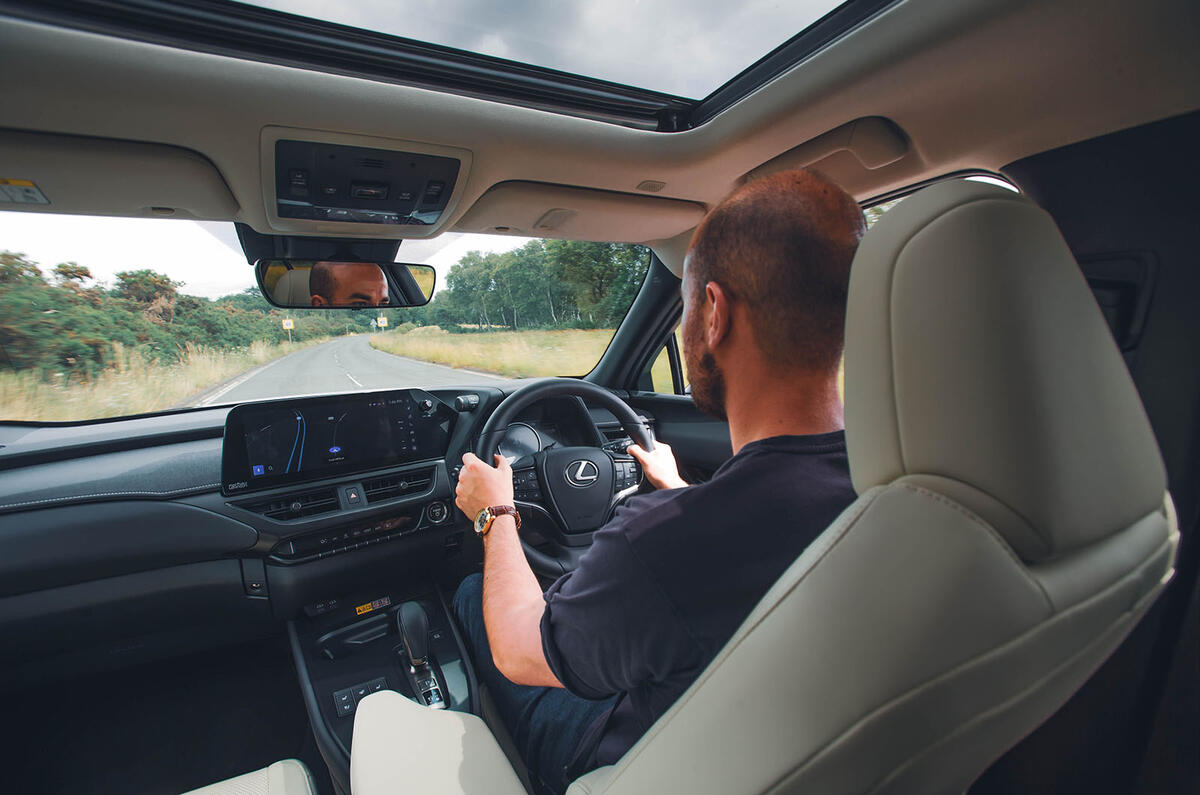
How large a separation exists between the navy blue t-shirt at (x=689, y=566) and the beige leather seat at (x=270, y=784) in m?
0.99

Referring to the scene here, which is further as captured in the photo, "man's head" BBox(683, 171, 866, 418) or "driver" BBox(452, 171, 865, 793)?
"man's head" BBox(683, 171, 866, 418)

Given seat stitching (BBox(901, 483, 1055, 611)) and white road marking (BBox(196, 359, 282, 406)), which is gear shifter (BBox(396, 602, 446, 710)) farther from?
seat stitching (BBox(901, 483, 1055, 611))

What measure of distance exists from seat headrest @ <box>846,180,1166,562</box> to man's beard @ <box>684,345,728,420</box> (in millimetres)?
506

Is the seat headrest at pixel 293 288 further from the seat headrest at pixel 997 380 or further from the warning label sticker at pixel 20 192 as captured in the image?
the seat headrest at pixel 997 380

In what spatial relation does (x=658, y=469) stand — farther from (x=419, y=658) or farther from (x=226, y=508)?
(x=226, y=508)

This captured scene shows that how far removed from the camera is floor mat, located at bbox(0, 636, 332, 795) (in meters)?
2.30

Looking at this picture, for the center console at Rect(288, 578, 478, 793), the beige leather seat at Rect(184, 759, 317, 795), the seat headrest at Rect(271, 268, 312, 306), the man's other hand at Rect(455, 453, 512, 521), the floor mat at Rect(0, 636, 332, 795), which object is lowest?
the floor mat at Rect(0, 636, 332, 795)

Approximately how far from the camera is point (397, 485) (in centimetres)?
248

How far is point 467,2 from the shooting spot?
5.50 ft

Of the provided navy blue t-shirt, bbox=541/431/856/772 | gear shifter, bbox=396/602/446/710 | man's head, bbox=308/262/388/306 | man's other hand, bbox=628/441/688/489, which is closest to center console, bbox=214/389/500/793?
gear shifter, bbox=396/602/446/710

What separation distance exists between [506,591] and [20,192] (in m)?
2.21

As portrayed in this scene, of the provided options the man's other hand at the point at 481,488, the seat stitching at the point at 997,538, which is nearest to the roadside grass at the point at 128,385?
the man's other hand at the point at 481,488

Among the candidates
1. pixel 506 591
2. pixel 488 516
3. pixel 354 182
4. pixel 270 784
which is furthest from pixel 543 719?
pixel 354 182

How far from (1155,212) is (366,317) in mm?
3115
